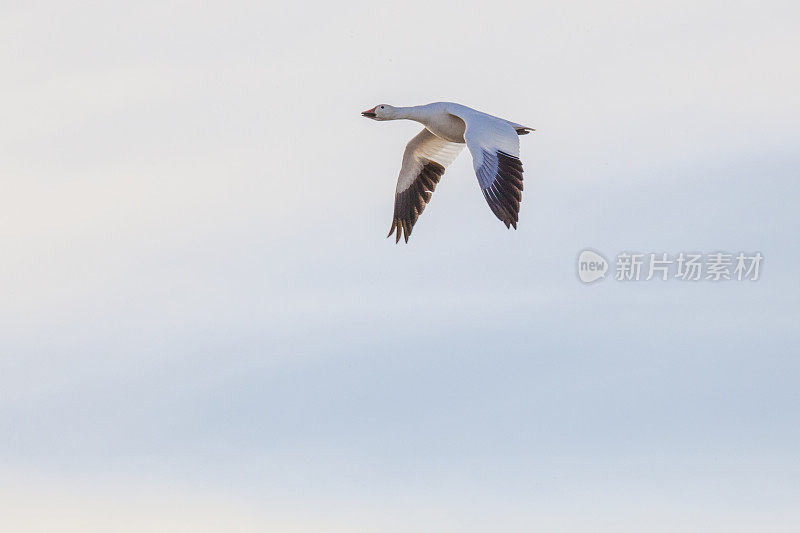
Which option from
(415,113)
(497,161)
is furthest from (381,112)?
(497,161)

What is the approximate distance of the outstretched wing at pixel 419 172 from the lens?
43.6 meters

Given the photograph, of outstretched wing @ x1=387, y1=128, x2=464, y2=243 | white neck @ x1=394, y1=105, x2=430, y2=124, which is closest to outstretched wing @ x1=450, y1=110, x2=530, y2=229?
white neck @ x1=394, y1=105, x2=430, y2=124

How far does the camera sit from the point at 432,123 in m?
41.1

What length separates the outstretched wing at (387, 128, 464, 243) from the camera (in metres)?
43.6

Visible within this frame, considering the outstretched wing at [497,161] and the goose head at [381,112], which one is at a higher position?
the goose head at [381,112]

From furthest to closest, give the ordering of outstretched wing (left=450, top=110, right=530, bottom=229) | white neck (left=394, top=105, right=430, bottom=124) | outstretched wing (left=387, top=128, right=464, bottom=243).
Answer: outstretched wing (left=387, top=128, right=464, bottom=243) < white neck (left=394, top=105, right=430, bottom=124) < outstretched wing (left=450, top=110, right=530, bottom=229)

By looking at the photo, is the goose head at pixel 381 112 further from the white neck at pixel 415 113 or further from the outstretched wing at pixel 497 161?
the outstretched wing at pixel 497 161

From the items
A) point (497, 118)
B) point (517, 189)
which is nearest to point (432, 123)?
point (497, 118)

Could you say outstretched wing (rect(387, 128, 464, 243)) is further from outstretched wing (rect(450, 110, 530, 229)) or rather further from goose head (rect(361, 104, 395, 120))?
outstretched wing (rect(450, 110, 530, 229))

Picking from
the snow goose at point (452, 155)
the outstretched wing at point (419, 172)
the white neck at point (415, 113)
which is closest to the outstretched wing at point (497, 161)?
the snow goose at point (452, 155)

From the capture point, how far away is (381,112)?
4247 cm

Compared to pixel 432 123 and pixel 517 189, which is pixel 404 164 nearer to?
pixel 432 123

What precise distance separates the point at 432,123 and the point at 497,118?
182 cm

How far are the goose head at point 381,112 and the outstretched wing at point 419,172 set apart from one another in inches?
53.1
